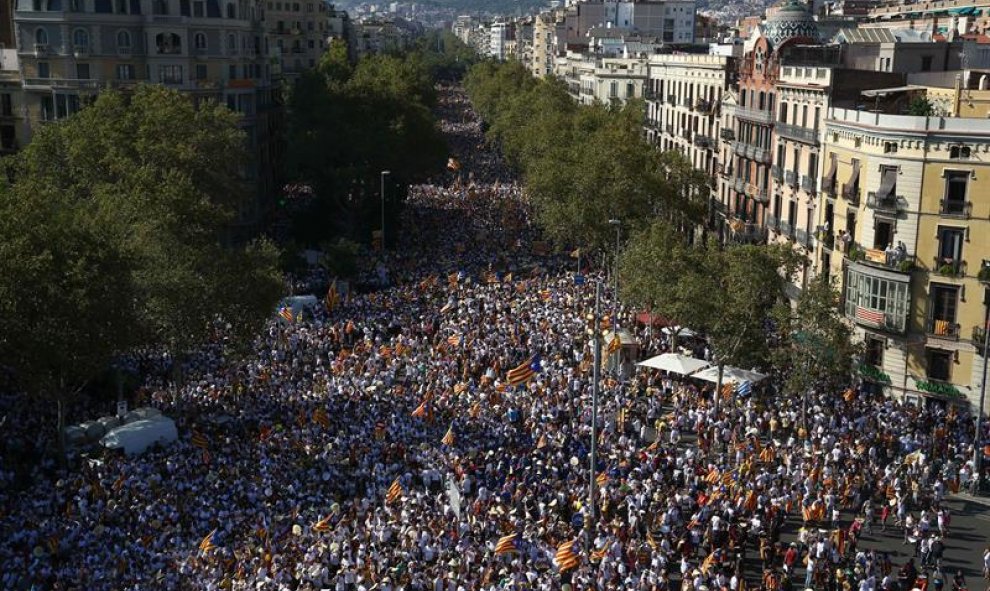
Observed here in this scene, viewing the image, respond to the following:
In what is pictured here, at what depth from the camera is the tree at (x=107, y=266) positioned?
118 ft

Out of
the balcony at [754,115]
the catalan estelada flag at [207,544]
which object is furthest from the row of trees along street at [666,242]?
the catalan estelada flag at [207,544]

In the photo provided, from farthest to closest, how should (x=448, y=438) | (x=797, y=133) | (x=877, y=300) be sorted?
(x=797, y=133) < (x=877, y=300) < (x=448, y=438)

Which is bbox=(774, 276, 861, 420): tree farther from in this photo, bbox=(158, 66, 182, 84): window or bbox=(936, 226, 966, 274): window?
bbox=(158, 66, 182, 84): window

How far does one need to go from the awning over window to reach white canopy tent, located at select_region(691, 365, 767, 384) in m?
9.02

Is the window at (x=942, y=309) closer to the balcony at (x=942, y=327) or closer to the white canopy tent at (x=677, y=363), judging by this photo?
the balcony at (x=942, y=327)

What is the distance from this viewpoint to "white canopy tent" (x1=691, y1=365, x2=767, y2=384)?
43.3 m

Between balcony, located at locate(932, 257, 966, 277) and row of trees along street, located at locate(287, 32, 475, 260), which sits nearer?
balcony, located at locate(932, 257, 966, 277)

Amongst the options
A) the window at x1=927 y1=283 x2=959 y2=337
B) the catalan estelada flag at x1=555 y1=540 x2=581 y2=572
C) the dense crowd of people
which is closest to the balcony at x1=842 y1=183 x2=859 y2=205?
the window at x1=927 y1=283 x2=959 y2=337

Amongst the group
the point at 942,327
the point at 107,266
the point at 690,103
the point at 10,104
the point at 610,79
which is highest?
the point at 610,79

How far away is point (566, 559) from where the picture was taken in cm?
2848

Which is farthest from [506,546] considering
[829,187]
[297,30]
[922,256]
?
[297,30]

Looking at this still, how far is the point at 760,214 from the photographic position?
63.4m

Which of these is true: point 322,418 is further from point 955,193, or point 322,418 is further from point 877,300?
point 955,193

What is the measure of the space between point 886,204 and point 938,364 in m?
6.84
